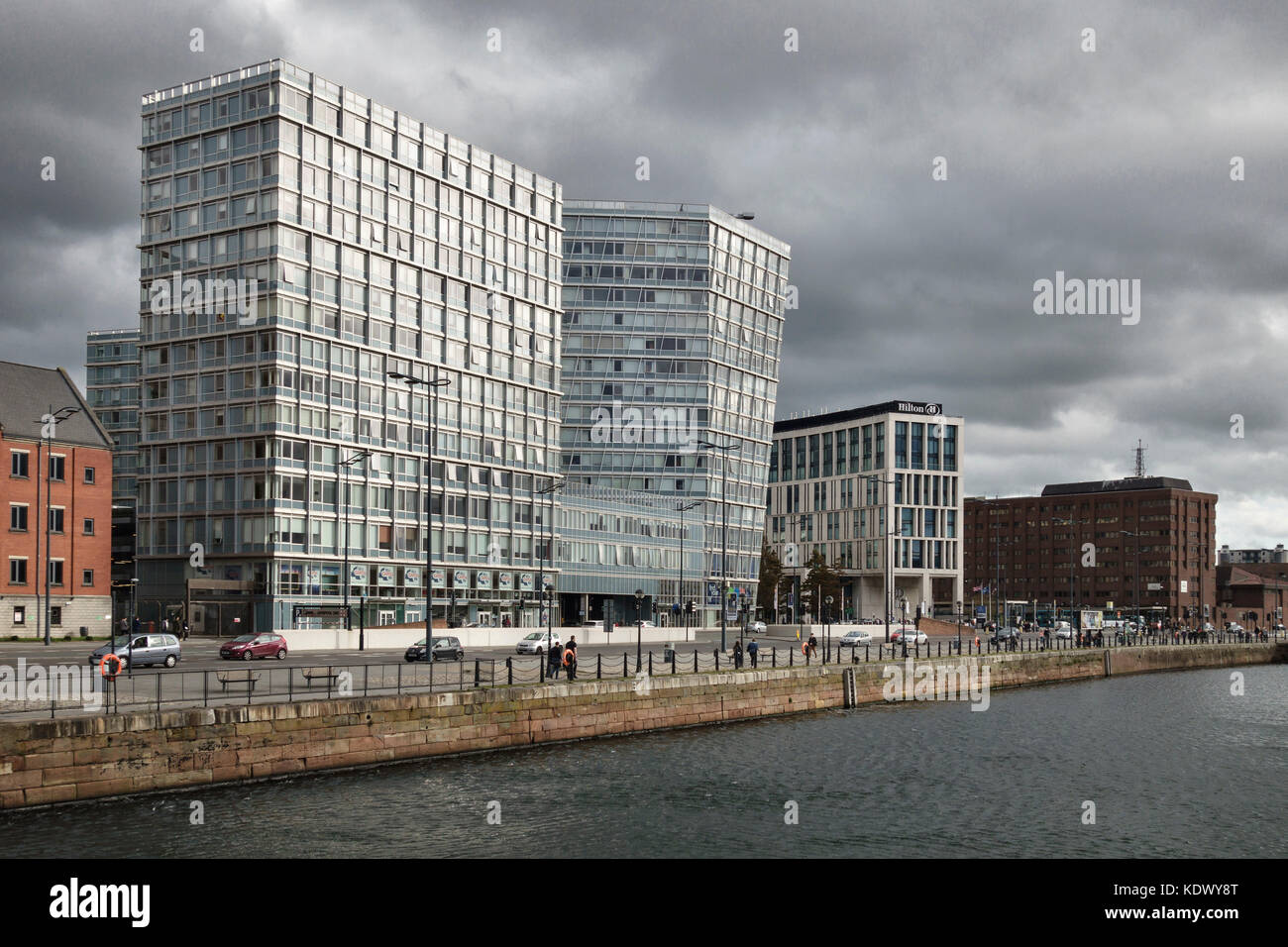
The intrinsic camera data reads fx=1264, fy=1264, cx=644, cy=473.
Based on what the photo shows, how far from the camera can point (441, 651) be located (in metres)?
67.1

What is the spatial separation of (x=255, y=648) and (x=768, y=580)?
4008 inches

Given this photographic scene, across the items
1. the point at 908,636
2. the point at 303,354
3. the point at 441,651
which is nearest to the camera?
the point at 441,651

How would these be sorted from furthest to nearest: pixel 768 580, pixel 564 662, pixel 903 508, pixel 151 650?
pixel 903 508 → pixel 768 580 → pixel 151 650 → pixel 564 662

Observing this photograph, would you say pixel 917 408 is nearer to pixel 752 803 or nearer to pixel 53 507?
pixel 53 507

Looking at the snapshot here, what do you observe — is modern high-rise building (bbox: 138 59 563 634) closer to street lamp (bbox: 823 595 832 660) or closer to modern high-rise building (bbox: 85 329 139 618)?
street lamp (bbox: 823 595 832 660)

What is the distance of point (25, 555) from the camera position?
8412cm

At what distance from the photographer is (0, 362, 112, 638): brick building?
273 ft

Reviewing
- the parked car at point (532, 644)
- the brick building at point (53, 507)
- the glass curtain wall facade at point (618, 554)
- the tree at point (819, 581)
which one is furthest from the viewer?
the tree at point (819, 581)

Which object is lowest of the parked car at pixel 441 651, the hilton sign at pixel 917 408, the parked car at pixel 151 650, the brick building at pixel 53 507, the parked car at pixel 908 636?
the parked car at pixel 908 636

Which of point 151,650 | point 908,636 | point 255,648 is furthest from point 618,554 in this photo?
point 151,650

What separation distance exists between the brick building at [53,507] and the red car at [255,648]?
21.6 metres

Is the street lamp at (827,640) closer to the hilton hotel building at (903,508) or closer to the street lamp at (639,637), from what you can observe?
the street lamp at (639,637)

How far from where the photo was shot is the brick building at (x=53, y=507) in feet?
273

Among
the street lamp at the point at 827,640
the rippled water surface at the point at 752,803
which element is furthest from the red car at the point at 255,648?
the street lamp at the point at 827,640
